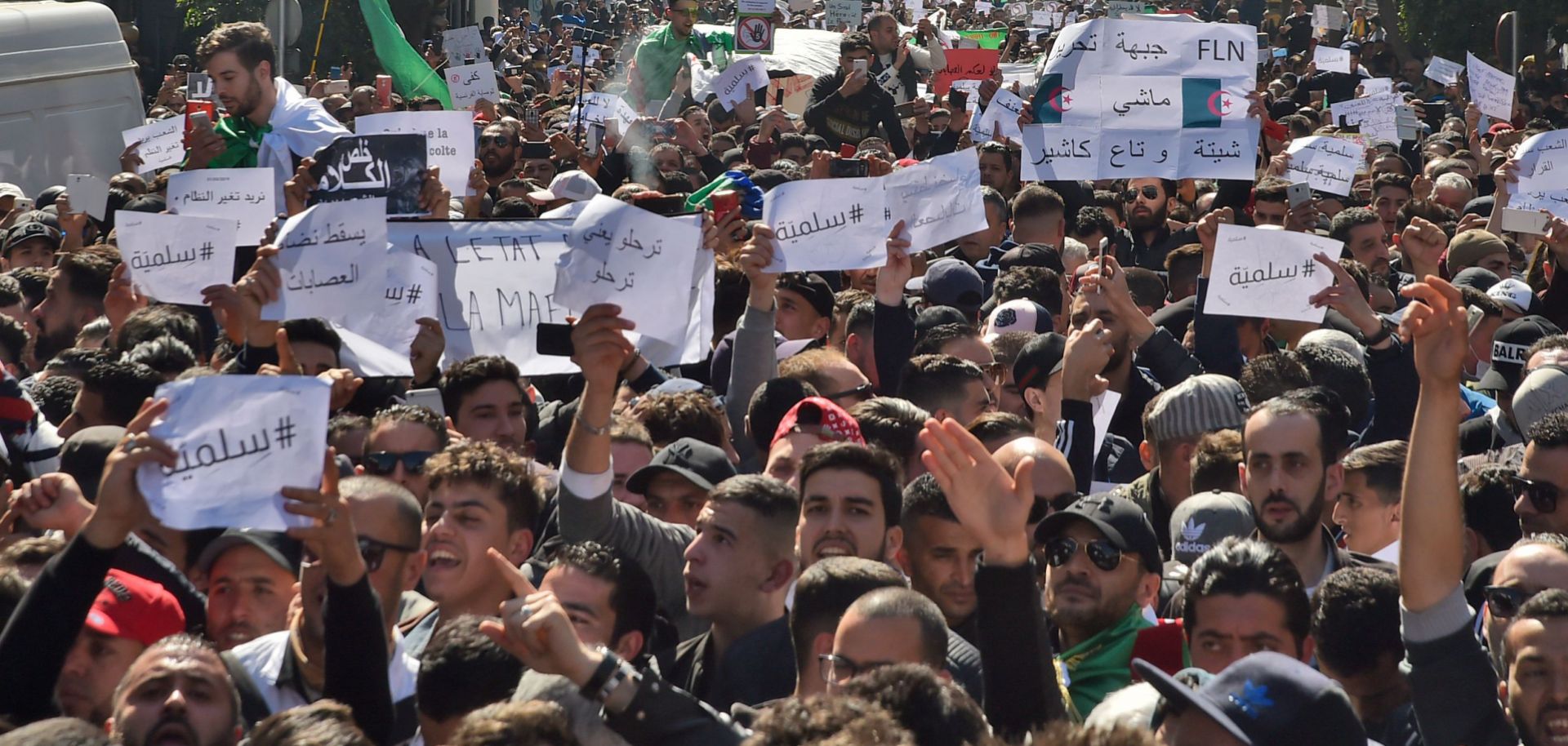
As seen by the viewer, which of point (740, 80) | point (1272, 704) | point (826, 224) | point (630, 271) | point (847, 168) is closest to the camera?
point (1272, 704)

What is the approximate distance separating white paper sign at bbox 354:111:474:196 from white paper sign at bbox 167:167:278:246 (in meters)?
1.13

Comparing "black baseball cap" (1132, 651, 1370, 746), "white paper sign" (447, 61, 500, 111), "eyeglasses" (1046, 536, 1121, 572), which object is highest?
"black baseball cap" (1132, 651, 1370, 746)

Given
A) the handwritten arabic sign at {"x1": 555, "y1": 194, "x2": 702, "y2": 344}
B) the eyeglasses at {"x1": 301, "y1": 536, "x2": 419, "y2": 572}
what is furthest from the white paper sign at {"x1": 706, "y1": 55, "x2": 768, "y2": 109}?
the eyeglasses at {"x1": 301, "y1": 536, "x2": 419, "y2": 572}

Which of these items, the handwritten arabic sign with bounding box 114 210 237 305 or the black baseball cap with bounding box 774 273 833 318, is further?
the black baseball cap with bounding box 774 273 833 318

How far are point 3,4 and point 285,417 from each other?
10.5 metres

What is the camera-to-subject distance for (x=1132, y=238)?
11086 mm

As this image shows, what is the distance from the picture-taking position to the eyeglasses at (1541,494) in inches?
211

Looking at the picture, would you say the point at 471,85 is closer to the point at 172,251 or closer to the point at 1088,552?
the point at 172,251

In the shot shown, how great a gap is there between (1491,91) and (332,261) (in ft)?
38.6

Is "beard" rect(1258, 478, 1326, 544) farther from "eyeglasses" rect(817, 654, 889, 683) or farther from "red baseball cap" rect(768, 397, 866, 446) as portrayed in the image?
"eyeglasses" rect(817, 654, 889, 683)

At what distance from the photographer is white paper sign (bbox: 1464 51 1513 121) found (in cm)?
1536

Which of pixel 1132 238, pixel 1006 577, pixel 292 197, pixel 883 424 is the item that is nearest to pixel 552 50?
pixel 1132 238

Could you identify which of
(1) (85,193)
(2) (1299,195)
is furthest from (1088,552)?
(1) (85,193)

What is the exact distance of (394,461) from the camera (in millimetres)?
5527
